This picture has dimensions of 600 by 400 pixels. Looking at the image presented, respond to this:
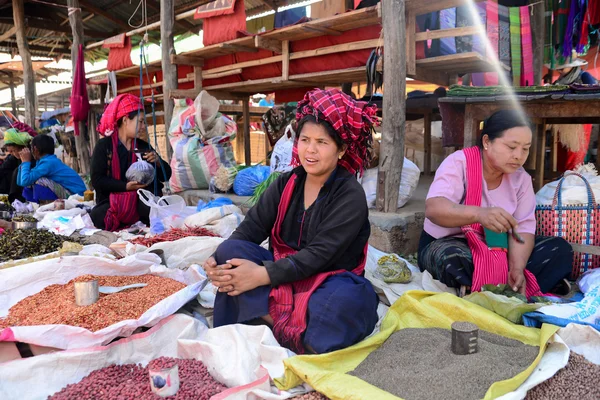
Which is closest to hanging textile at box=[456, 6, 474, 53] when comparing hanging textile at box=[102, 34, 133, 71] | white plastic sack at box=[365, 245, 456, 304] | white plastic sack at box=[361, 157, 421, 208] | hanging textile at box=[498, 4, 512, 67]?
hanging textile at box=[498, 4, 512, 67]

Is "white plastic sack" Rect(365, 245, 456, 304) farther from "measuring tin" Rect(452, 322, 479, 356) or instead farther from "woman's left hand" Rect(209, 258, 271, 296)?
"woman's left hand" Rect(209, 258, 271, 296)

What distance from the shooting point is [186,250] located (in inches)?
114

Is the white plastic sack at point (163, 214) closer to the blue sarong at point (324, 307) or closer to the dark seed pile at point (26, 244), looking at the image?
the dark seed pile at point (26, 244)

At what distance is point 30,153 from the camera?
5367mm

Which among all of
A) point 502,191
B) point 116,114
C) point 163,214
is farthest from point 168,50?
point 502,191

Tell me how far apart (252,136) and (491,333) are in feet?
30.1

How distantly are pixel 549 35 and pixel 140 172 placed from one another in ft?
15.6

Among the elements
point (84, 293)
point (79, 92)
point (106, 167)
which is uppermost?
point (79, 92)

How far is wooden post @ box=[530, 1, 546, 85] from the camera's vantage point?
16.7ft

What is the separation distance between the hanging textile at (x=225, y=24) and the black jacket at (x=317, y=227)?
3.14 metres

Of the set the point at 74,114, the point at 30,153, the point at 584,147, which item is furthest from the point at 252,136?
the point at 584,147

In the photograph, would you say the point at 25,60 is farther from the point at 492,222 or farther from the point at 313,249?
the point at 492,222

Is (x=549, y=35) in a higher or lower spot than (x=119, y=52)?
lower

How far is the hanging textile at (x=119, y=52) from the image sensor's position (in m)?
6.46
